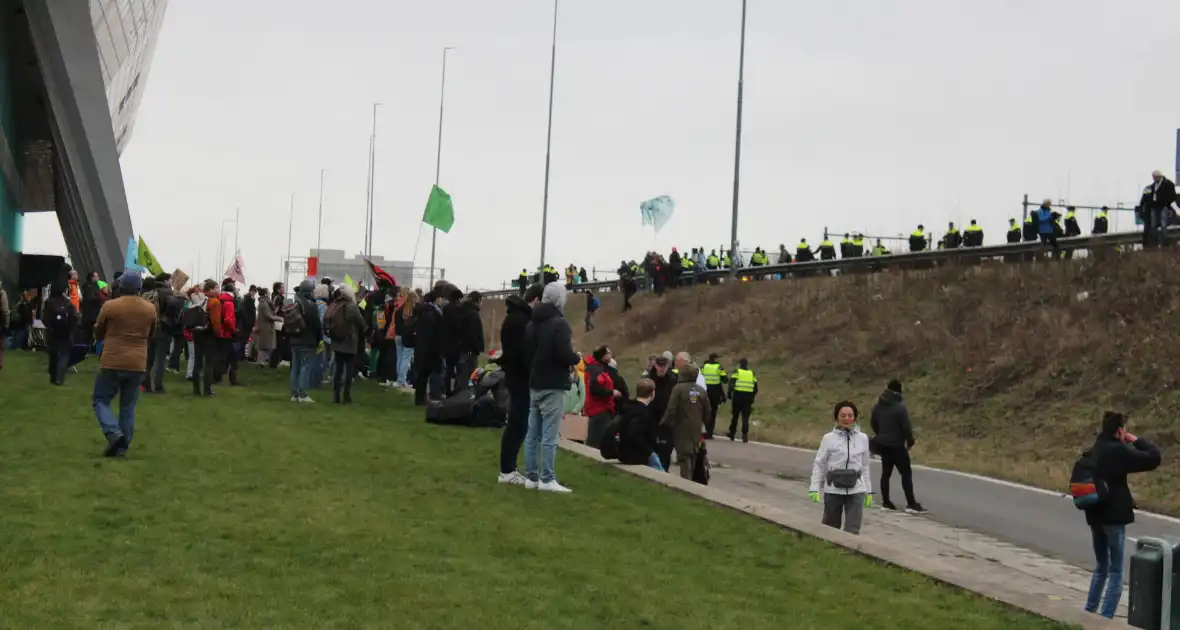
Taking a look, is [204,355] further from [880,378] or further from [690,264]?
[690,264]

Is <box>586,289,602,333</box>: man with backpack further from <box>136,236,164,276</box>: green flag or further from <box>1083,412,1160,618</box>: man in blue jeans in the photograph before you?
<box>1083,412,1160,618</box>: man in blue jeans

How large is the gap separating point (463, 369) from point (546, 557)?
492 inches

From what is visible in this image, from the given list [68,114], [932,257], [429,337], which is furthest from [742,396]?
[68,114]

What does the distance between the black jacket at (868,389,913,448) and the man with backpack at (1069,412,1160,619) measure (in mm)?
7068

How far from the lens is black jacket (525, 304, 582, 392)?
42.8 ft

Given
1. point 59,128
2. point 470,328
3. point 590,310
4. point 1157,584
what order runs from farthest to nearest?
point 590,310, point 59,128, point 470,328, point 1157,584

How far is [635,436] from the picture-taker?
16.5 m

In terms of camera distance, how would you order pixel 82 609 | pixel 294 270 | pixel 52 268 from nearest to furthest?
1. pixel 82 609
2. pixel 52 268
3. pixel 294 270

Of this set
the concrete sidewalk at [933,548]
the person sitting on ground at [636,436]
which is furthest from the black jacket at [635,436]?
the concrete sidewalk at [933,548]

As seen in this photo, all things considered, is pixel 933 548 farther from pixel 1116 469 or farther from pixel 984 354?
pixel 984 354

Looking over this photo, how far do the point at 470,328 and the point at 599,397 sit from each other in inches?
134

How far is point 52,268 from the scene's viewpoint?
52156mm

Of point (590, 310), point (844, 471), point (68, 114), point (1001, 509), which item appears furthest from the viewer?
point (590, 310)

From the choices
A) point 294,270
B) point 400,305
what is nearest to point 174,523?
point 400,305
